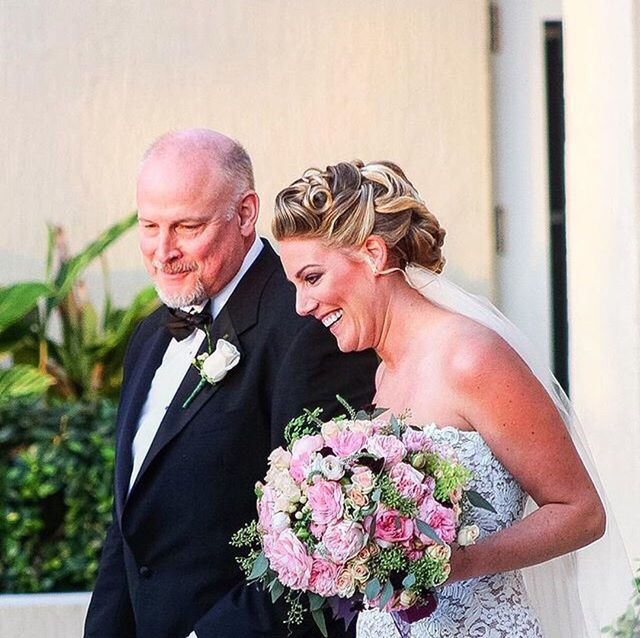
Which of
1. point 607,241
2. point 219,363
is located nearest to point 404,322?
point 219,363

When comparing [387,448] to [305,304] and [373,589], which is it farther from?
[305,304]

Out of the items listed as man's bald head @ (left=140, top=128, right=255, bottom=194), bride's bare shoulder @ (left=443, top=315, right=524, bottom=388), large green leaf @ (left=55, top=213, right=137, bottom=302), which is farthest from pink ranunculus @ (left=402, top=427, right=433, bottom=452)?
large green leaf @ (left=55, top=213, right=137, bottom=302)

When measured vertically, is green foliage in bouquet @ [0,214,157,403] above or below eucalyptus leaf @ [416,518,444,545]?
below

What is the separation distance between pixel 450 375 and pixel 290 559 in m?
0.55

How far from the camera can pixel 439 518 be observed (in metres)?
2.95

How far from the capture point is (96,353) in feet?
21.0

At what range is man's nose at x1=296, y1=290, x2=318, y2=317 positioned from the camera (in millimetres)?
3314

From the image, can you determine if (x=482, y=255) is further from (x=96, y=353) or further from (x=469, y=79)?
(x=96, y=353)

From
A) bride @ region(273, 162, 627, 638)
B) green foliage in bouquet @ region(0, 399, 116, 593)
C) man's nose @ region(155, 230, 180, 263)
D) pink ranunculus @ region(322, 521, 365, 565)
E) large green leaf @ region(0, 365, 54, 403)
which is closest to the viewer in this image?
pink ranunculus @ region(322, 521, 365, 565)

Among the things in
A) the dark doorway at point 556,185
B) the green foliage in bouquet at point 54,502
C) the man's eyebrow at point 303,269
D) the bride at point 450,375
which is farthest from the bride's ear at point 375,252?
the dark doorway at point 556,185

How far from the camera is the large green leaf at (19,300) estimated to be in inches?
245

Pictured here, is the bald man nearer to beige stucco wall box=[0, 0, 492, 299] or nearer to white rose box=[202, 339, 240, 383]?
white rose box=[202, 339, 240, 383]

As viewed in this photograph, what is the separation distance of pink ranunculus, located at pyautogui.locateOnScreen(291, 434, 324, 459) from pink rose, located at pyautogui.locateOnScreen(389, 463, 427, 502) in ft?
0.52

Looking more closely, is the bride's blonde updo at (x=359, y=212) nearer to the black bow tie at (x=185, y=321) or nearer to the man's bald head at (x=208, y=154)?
the man's bald head at (x=208, y=154)
